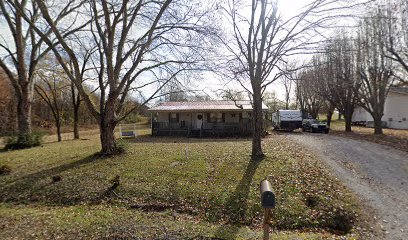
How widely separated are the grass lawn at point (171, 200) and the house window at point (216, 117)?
14856mm

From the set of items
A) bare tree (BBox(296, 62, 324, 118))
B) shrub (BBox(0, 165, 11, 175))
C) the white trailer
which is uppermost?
bare tree (BBox(296, 62, 324, 118))

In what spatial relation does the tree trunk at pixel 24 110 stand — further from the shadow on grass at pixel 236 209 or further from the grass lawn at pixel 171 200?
the shadow on grass at pixel 236 209

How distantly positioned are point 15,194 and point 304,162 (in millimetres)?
11254

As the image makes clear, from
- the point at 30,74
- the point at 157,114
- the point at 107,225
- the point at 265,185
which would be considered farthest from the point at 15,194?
the point at 157,114

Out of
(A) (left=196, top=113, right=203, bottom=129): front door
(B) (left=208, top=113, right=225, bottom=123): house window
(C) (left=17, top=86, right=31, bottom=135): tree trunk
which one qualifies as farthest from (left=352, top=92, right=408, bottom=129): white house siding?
(C) (left=17, top=86, right=31, bottom=135): tree trunk

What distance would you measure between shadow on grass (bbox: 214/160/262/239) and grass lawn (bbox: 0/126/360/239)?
0.08 ft

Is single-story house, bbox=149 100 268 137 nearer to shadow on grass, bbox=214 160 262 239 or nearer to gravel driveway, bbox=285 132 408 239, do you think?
gravel driveway, bbox=285 132 408 239

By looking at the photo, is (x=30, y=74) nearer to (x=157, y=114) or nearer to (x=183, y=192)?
(x=157, y=114)

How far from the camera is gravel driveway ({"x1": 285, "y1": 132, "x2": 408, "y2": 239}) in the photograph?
Answer: 20.0 ft

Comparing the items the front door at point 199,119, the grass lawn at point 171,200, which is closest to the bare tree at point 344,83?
the front door at point 199,119

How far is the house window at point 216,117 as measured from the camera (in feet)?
87.0

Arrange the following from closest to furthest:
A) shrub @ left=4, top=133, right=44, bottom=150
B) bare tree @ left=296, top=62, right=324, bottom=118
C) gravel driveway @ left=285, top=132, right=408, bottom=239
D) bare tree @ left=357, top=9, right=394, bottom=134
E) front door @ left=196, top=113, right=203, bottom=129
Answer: gravel driveway @ left=285, top=132, right=408, bottom=239 < shrub @ left=4, top=133, right=44, bottom=150 < bare tree @ left=357, top=9, right=394, bottom=134 < front door @ left=196, top=113, right=203, bottom=129 < bare tree @ left=296, top=62, right=324, bottom=118

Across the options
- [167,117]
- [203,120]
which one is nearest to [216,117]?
[203,120]

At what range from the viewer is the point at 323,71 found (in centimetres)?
2964
